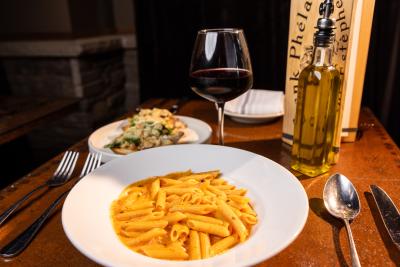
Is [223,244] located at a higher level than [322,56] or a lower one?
lower

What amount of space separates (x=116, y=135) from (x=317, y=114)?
1.84ft

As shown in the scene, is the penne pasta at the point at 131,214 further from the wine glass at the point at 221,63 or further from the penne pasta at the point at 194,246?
the wine glass at the point at 221,63

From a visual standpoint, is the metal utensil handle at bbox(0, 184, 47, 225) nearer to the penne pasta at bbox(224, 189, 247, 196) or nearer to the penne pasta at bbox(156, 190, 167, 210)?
the penne pasta at bbox(156, 190, 167, 210)

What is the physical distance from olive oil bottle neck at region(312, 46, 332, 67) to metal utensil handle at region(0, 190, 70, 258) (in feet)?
2.01

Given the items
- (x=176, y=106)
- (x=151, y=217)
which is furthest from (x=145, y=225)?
(x=176, y=106)

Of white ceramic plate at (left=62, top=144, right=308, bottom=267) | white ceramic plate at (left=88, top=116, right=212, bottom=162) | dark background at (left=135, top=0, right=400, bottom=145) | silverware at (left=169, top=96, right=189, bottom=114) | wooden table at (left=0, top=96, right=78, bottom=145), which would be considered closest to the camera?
white ceramic plate at (left=62, top=144, right=308, bottom=267)

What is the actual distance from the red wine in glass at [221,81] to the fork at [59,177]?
36cm

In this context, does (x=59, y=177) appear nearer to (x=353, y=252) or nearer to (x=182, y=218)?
(x=182, y=218)

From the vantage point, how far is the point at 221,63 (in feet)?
2.48

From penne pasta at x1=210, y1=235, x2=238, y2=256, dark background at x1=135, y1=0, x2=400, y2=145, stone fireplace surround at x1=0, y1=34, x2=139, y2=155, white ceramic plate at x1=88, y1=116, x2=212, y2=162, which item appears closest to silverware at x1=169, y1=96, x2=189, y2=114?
white ceramic plate at x1=88, y1=116, x2=212, y2=162

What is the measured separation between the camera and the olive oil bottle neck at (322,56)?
0.70 metres

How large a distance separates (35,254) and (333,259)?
1.52ft

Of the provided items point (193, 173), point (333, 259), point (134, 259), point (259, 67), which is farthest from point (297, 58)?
point (259, 67)

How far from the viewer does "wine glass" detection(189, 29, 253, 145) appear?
A: 29.3 inches
